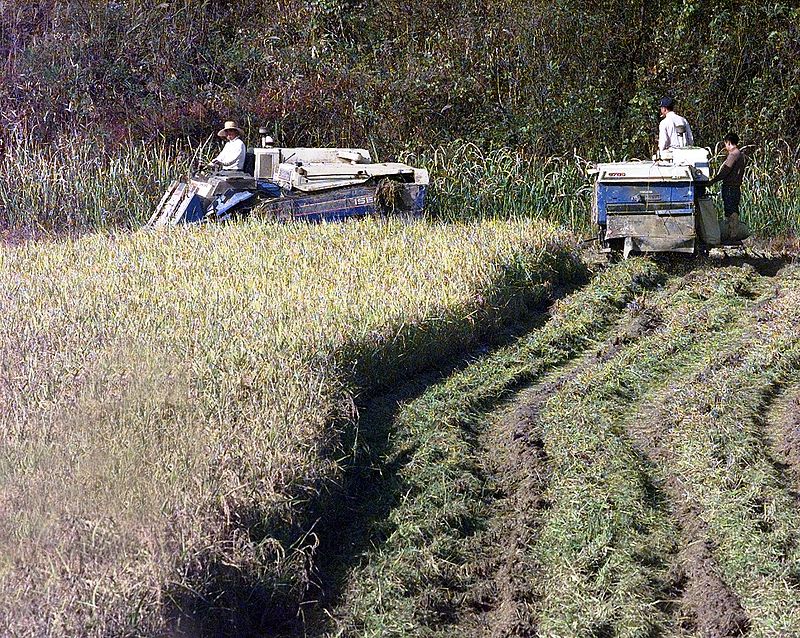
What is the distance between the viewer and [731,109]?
1493 centimetres

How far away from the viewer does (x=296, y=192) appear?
1159cm

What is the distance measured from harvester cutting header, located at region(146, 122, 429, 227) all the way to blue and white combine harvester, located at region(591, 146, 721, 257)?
7.54ft

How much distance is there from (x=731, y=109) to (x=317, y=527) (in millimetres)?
11669

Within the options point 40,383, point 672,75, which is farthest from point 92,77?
point 40,383

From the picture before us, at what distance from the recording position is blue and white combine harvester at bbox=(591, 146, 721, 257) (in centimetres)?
1015

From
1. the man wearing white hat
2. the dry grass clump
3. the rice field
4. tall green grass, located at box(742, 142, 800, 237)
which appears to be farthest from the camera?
tall green grass, located at box(742, 142, 800, 237)

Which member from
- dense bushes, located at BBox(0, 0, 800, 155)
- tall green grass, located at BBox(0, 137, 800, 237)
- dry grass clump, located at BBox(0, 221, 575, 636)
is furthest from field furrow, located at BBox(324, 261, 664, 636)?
dense bushes, located at BBox(0, 0, 800, 155)

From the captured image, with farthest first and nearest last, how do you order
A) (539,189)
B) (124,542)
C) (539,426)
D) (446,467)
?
(539,189), (539,426), (446,467), (124,542)

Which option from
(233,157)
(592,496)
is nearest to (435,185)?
(233,157)

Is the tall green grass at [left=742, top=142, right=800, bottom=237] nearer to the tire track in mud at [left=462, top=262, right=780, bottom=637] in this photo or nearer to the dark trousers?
the dark trousers

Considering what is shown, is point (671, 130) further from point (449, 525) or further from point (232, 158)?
point (449, 525)

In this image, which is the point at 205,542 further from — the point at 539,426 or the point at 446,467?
the point at 539,426

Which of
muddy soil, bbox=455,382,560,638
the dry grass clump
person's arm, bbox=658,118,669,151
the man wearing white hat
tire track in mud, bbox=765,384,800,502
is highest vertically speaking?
person's arm, bbox=658,118,669,151

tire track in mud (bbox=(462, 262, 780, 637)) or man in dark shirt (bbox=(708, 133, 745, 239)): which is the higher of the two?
man in dark shirt (bbox=(708, 133, 745, 239))
